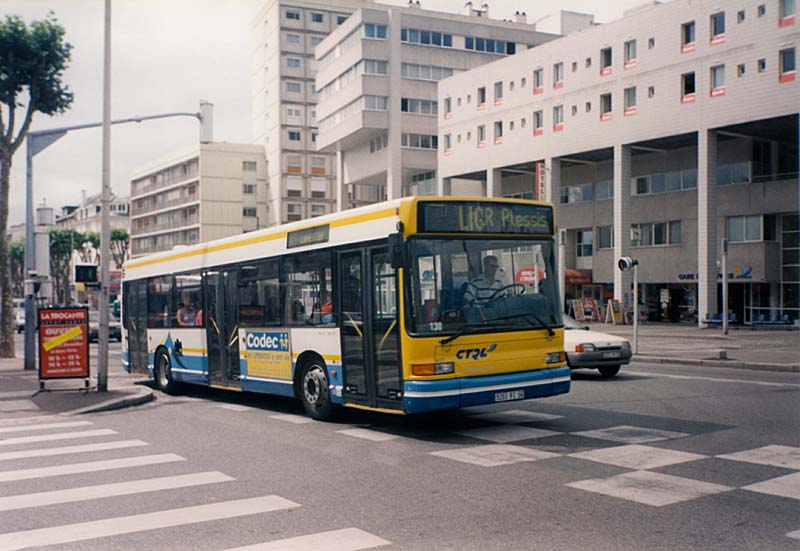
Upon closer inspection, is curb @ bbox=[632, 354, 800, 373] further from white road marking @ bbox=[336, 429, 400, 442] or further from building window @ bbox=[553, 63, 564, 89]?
building window @ bbox=[553, 63, 564, 89]

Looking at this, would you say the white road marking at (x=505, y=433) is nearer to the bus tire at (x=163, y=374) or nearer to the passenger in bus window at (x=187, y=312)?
the passenger in bus window at (x=187, y=312)

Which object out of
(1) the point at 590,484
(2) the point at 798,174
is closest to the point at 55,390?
(1) the point at 590,484

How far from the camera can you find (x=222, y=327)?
49.1 ft

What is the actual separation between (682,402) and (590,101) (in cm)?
4095

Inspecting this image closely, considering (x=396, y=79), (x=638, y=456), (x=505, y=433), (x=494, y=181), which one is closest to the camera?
(x=638, y=456)

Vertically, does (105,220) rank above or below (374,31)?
below

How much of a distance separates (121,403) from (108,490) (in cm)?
725

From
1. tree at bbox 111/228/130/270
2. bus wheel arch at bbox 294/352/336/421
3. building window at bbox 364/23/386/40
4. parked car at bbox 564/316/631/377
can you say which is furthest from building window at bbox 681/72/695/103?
tree at bbox 111/228/130/270

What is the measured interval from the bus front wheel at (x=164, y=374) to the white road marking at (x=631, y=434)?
9.53 meters

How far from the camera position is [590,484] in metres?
7.56

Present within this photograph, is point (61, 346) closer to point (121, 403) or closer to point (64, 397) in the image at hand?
point (64, 397)

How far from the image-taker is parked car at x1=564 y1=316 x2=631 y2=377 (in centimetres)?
1705

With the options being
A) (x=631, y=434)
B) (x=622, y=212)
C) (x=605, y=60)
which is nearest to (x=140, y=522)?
(x=631, y=434)

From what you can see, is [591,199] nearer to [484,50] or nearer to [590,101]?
[590,101]
